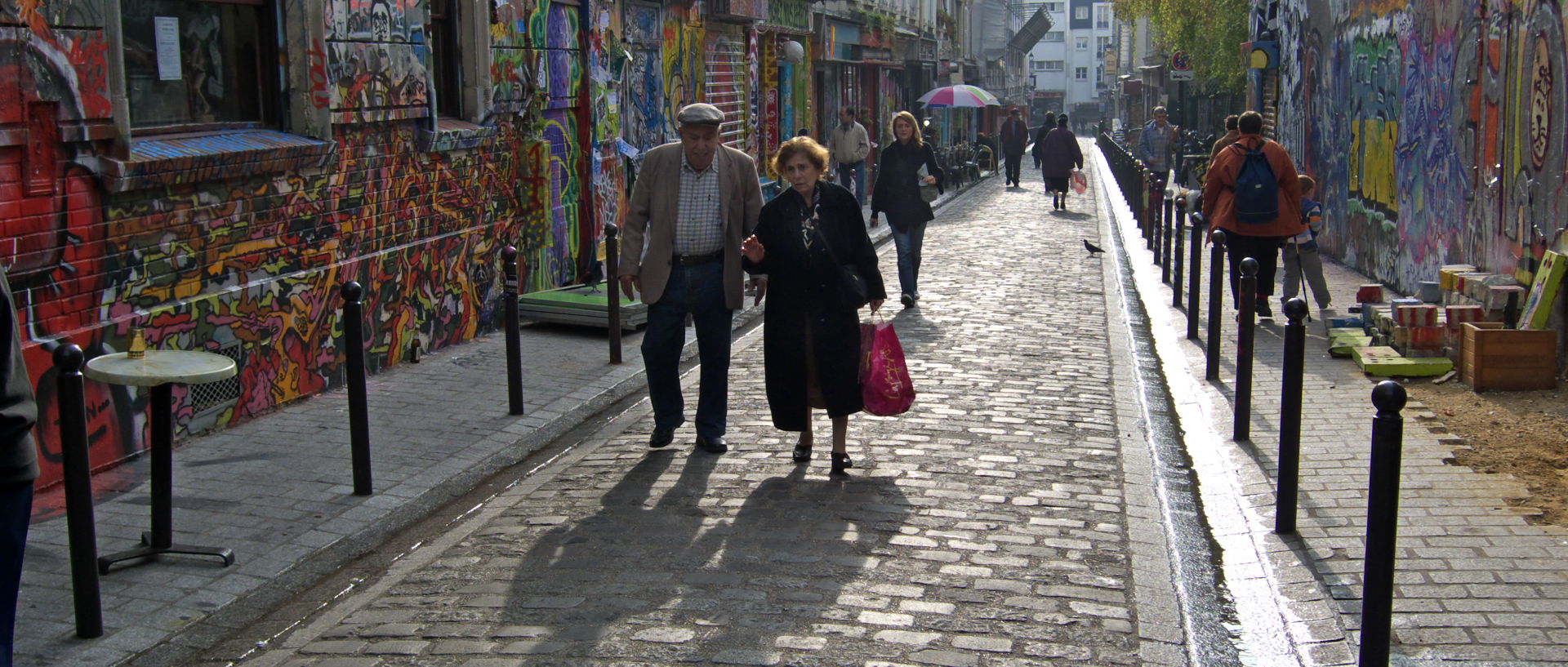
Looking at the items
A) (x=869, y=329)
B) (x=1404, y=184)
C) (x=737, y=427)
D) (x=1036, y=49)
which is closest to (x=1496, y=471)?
(x=869, y=329)

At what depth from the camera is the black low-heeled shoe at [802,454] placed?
7.22 m

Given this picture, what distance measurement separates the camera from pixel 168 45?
7.99 m

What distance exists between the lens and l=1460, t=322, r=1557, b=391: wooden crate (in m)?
8.43

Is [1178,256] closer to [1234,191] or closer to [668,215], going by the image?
[1234,191]

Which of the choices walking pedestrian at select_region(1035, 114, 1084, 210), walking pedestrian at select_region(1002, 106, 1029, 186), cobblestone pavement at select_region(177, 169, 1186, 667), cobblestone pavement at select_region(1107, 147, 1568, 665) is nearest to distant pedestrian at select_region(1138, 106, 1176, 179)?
walking pedestrian at select_region(1035, 114, 1084, 210)

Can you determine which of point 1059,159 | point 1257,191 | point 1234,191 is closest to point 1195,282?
point 1234,191

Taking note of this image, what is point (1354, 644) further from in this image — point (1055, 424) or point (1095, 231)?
point (1095, 231)

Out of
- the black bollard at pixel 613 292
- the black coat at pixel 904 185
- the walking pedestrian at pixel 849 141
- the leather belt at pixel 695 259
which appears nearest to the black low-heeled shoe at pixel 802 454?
the leather belt at pixel 695 259

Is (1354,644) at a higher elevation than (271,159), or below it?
below

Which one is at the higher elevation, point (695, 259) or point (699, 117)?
point (699, 117)

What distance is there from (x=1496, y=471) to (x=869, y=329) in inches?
113

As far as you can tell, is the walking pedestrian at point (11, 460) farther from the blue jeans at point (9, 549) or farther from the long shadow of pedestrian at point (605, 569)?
the long shadow of pedestrian at point (605, 569)

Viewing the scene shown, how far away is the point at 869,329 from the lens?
7004 mm

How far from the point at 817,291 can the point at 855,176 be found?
17.6 m
